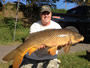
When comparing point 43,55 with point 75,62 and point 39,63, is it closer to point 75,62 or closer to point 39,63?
point 39,63

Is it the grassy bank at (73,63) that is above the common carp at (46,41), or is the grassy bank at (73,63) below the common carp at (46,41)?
below

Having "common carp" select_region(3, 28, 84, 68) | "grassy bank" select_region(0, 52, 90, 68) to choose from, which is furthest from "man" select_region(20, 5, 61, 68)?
"grassy bank" select_region(0, 52, 90, 68)

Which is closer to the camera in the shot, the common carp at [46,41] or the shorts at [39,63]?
the common carp at [46,41]

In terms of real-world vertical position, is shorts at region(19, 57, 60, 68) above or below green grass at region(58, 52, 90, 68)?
above

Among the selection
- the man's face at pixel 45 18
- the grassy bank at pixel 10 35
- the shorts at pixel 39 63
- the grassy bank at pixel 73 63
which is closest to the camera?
the man's face at pixel 45 18

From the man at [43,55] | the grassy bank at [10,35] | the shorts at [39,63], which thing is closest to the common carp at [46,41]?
the man at [43,55]

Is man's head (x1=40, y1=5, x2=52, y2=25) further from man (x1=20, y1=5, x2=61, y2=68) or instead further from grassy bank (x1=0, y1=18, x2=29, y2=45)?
grassy bank (x1=0, y1=18, x2=29, y2=45)

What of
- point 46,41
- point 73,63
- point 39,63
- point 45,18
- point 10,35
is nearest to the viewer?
point 46,41

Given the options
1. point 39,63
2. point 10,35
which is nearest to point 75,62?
point 39,63

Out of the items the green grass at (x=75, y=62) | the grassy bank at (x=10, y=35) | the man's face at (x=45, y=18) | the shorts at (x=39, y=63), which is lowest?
the grassy bank at (x=10, y=35)

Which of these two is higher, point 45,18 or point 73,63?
point 45,18

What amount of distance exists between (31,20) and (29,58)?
11.9 metres

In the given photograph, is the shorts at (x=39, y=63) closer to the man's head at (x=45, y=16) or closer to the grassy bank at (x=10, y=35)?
the man's head at (x=45, y=16)

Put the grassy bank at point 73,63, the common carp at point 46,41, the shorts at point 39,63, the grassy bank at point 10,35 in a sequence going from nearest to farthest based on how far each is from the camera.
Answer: the common carp at point 46,41
the shorts at point 39,63
the grassy bank at point 73,63
the grassy bank at point 10,35
